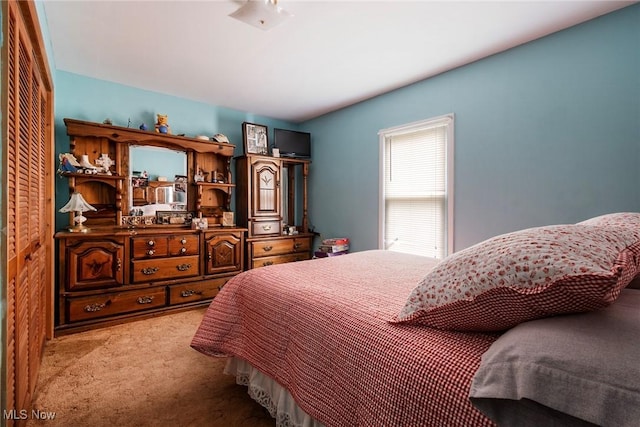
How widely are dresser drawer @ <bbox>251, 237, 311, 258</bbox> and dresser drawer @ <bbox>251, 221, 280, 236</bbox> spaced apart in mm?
134

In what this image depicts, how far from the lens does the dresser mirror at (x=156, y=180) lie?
3.49 metres

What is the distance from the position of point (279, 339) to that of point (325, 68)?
8.22ft

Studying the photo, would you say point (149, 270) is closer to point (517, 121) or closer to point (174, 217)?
point (174, 217)

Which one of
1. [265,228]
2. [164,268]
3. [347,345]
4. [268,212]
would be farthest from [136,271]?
[347,345]

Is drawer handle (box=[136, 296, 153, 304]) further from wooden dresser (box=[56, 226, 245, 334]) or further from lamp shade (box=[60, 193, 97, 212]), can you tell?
lamp shade (box=[60, 193, 97, 212])

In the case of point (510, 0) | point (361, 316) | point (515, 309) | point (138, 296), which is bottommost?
point (138, 296)

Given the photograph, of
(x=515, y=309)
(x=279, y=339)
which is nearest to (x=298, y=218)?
(x=279, y=339)

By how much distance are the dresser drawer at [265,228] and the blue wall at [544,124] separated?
6.52 feet

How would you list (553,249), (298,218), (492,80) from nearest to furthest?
(553,249) → (492,80) → (298,218)

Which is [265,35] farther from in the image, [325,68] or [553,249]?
[553,249]

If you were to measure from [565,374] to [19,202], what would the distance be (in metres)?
1.98

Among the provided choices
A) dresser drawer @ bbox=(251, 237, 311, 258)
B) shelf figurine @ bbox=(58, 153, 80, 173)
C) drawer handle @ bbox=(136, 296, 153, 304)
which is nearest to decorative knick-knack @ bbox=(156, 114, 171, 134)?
shelf figurine @ bbox=(58, 153, 80, 173)

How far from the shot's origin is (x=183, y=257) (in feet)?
11.0

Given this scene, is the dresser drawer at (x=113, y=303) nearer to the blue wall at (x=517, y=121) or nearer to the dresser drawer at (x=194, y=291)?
the dresser drawer at (x=194, y=291)
